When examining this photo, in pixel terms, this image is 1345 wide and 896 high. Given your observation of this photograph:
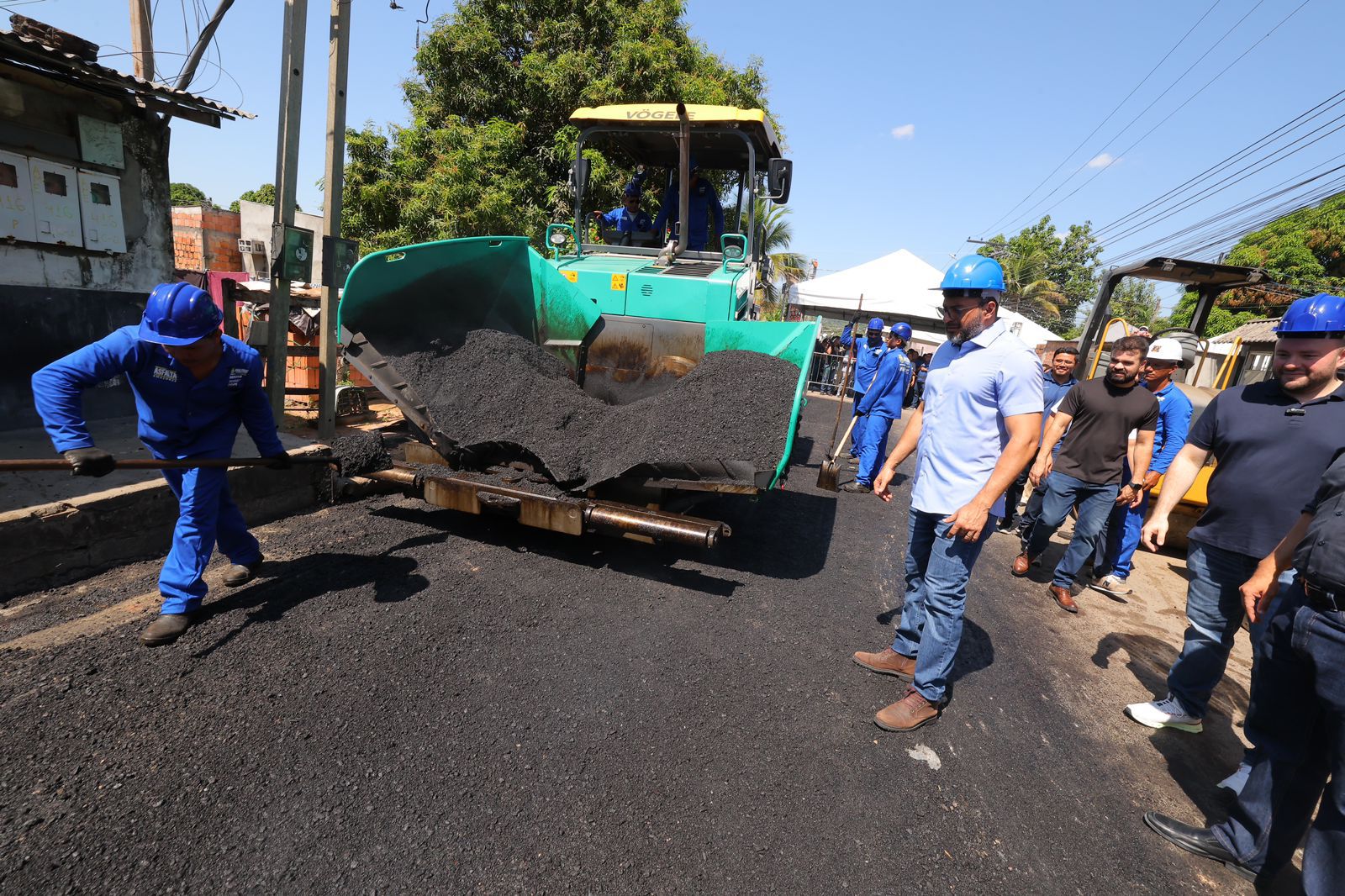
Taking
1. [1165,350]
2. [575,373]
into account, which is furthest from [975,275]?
[575,373]

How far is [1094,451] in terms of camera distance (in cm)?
389

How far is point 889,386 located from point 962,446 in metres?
3.79

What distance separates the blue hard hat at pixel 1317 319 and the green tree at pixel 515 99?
1012cm

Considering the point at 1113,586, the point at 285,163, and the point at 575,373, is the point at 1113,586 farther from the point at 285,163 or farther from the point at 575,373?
the point at 285,163

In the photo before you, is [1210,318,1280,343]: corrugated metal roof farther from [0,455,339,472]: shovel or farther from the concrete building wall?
the concrete building wall

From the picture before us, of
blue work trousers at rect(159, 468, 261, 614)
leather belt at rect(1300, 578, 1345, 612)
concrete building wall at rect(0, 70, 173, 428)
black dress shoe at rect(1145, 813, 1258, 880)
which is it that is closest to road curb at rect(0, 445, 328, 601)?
blue work trousers at rect(159, 468, 261, 614)

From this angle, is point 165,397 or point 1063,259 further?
point 1063,259

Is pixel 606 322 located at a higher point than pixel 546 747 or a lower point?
higher

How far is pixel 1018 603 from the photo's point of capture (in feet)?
13.0

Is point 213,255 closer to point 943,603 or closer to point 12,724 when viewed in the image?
point 12,724

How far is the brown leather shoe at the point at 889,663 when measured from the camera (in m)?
2.79

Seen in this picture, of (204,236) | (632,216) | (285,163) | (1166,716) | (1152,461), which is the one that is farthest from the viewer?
(204,236)

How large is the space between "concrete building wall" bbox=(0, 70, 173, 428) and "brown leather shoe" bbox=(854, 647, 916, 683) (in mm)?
5770

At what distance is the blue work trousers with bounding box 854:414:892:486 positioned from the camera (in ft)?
20.2
